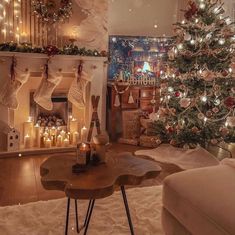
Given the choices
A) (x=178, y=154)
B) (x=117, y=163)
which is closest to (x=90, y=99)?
(x=178, y=154)

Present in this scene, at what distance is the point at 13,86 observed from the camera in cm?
399

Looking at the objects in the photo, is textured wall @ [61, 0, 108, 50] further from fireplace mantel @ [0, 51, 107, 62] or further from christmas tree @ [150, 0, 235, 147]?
christmas tree @ [150, 0, 235, 147]

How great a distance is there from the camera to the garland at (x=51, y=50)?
Result: 153 inches

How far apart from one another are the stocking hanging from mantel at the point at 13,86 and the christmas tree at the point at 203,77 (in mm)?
1976

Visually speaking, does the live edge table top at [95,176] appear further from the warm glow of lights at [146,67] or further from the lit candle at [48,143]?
the warm glow of lights at [146,67]

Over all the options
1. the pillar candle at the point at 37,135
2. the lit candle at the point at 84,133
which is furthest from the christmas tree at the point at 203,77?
the pillar candle at the point at 37,135

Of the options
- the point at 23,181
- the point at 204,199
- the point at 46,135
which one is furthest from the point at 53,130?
the point at 204,199

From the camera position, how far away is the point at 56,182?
1815mm

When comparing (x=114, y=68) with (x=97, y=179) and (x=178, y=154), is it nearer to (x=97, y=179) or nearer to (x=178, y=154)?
(x=178, y=154)

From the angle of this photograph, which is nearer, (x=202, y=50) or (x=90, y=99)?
(x=202, y=50)

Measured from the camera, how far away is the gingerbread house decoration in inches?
160

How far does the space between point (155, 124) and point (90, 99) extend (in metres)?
1.04

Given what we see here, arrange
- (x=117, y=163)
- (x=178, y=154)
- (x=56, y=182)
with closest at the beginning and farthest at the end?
(x=56, y=182) < (x=117, y=163) < (x=178, y=154)

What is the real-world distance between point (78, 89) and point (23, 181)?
1623 millimetres
